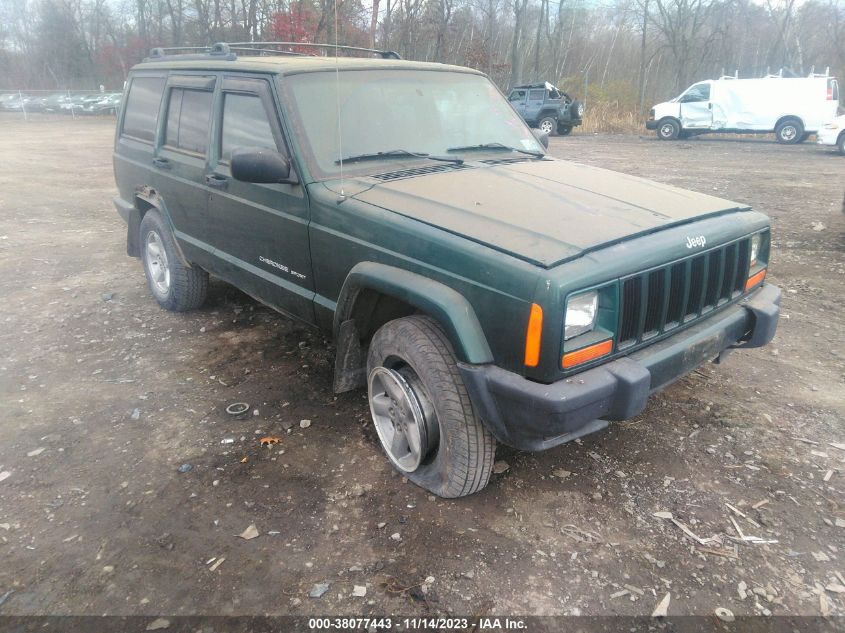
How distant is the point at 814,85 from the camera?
1658 cm

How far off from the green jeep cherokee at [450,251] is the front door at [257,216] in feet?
0.05

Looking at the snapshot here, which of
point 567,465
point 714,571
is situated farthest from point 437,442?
point 714,571

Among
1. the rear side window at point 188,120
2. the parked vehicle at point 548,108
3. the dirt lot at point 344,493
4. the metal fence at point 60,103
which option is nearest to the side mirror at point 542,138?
the dirt lot at point 344,493

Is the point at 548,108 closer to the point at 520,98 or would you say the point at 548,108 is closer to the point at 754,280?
the point at 520,98

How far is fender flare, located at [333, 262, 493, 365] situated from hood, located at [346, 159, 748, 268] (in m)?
0.25

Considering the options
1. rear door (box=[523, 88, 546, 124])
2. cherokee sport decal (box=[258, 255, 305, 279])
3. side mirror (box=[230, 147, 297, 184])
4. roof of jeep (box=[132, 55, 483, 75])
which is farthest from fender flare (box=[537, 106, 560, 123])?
side mirror (box=[230, 147, 297, 184])

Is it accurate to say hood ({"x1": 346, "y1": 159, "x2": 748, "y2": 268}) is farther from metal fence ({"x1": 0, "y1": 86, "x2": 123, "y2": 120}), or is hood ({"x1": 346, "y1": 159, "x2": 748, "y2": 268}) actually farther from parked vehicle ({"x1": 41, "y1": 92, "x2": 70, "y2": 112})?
parked vehicle ({"x1": 41, "y1": 92, "x2": 70, "y2": 112})

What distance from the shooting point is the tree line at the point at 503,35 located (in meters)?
30.5

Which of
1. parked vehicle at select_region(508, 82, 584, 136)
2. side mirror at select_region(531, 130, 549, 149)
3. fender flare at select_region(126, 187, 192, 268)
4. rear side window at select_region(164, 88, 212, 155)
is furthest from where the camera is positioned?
parked vehicle at select_region(508, 82, 584, 136)

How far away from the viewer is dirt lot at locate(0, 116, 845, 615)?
2381mm

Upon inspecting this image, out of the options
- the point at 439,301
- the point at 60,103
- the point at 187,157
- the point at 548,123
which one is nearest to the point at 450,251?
the point at 439,301

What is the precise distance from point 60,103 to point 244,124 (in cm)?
3516

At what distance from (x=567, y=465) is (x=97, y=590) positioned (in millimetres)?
2185

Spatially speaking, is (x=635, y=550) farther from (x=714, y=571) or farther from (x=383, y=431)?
(x=383, y=431)
